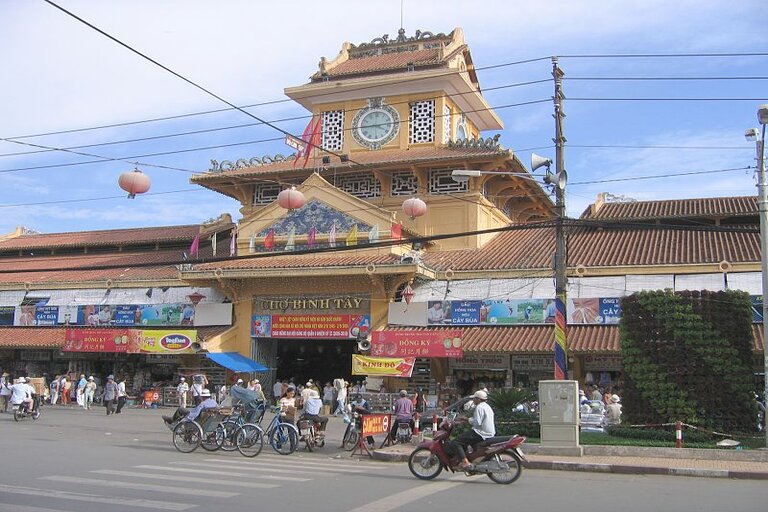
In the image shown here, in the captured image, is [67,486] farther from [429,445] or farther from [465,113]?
[465,113]

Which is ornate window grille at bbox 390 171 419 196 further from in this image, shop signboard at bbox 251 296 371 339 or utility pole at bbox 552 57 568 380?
utility pole at bbox 552 57 568 380

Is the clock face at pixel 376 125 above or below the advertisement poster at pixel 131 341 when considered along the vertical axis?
above

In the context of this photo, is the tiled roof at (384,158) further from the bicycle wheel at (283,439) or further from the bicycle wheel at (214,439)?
the bicycle wheel at (214,439)

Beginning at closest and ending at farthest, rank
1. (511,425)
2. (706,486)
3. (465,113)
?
(706,486) → (511,425) → (465,113)

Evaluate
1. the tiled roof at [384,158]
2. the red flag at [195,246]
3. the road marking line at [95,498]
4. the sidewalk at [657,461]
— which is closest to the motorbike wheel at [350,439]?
the sidewalk at [657,461]

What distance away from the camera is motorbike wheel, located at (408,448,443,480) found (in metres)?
13.3

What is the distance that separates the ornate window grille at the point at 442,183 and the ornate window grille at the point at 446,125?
201cm

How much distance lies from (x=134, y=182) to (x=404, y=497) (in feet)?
29.2

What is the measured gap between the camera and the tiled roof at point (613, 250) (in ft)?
87.5

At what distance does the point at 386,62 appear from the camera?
117 feet

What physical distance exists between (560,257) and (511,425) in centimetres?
429

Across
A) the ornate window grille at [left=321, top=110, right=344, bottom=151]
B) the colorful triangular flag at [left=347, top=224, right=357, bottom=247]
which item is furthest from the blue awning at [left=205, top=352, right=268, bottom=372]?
the ornate window grille at [left=321, top=110, right=344, bottom=151]

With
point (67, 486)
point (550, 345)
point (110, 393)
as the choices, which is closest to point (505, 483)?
point (67, 486)

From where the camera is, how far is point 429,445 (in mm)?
13227
